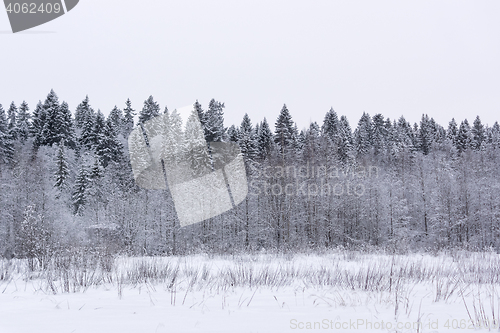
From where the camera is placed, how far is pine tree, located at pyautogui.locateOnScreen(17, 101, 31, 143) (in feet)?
175

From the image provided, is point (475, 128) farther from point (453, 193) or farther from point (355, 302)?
point (355, 302)

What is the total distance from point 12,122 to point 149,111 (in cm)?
2349

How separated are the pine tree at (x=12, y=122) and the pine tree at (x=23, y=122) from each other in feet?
2.10

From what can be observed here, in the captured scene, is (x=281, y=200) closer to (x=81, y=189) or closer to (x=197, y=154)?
(x=197, y=154)

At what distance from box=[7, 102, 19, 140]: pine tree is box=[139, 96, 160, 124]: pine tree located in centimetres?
1930

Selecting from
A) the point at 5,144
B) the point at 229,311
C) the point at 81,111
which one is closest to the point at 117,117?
the point at 81,111

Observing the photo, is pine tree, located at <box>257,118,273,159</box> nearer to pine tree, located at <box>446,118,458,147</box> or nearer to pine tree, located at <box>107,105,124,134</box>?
pine tree, located at <box>107,105,124,134</box>

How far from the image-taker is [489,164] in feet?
146

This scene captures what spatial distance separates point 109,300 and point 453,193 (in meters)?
41.9

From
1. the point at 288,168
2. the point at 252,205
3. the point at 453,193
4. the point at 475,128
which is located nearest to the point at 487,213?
the point at 453,193

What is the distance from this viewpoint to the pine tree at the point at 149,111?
5747 cm

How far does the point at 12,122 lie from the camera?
185 feet

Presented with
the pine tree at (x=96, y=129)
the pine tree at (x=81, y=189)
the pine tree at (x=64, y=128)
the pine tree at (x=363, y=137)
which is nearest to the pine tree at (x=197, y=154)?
the pine tree at (x=81, y=189)

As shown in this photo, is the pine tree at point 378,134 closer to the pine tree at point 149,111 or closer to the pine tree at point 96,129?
the pine tree at point 149,111
